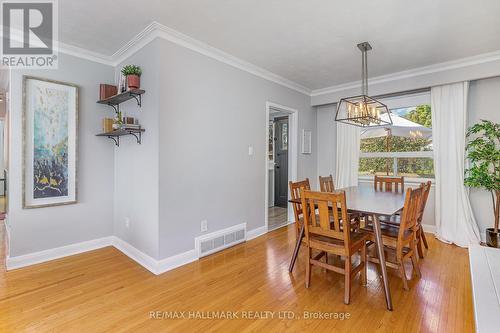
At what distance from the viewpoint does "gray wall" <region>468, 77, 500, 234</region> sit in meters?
3.33

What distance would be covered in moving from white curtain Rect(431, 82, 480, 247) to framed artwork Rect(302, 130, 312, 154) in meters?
1.91

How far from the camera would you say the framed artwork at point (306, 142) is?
183 inches

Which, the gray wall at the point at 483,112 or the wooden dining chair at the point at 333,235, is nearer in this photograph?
the wooden dining chair at the point at 333,235

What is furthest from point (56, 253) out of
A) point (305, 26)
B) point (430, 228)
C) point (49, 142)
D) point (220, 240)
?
point (430, 228)

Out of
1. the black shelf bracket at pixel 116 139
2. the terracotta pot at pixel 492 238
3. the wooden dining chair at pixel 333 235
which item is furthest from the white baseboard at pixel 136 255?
the terracotta pot at pixel 492 238

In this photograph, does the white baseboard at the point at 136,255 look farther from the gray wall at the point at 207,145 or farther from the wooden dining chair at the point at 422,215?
the wooden dining chair at the point at 422,215


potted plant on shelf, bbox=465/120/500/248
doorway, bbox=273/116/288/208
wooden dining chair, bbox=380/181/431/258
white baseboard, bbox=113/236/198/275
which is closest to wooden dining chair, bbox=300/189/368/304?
wooden dining chair, bbox=380/181/431/258

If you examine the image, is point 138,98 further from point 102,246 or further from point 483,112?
point 483,112

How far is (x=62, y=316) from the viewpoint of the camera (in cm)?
185

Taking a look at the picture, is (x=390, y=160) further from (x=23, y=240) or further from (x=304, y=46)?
(x=23, y=240)

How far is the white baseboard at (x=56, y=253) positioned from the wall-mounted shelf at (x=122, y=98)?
1.70 metres

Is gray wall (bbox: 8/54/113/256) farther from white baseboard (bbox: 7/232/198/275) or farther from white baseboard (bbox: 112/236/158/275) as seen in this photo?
white baseboard (bbox: 112/236/158/275)

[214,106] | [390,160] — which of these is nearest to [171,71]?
[214,106]

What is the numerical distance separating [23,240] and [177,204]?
65.9 inches
